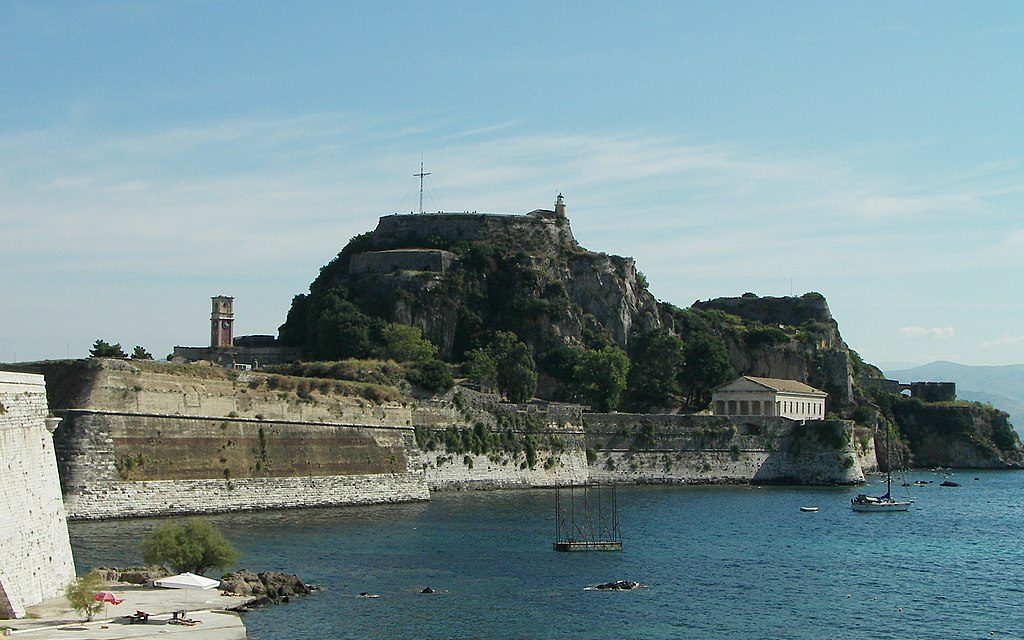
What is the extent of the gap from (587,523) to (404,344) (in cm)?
3987

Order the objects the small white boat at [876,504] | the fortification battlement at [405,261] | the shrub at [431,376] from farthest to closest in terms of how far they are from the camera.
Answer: the fortification battlement at [405,261], the small white boat at [876,504], the shrub at [431,376]

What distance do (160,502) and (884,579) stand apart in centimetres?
2713

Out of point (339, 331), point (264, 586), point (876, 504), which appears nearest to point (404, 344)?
point (339, 331)

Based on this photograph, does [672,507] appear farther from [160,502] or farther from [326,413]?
[160,502]

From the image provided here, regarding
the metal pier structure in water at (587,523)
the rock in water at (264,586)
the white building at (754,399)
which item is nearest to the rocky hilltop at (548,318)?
the white building at (754,399)

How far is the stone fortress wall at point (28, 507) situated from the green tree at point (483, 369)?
5890cm

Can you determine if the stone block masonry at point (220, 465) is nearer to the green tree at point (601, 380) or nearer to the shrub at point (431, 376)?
the shrub at point (431, 376)

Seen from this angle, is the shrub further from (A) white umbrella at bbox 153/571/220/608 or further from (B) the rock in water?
(A) white umbrella at bbox 153/571/220/608

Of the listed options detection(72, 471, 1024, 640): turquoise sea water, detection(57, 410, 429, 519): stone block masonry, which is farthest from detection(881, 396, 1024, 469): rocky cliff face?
detection(57, 410, 429, 519): stone block masonry

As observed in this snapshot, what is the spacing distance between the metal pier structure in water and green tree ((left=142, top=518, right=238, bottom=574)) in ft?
54.2

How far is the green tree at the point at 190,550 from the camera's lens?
39062 millimetres

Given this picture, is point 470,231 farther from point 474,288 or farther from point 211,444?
point 211,444

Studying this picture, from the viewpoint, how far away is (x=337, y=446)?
2552 inches

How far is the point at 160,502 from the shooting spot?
174 ft
